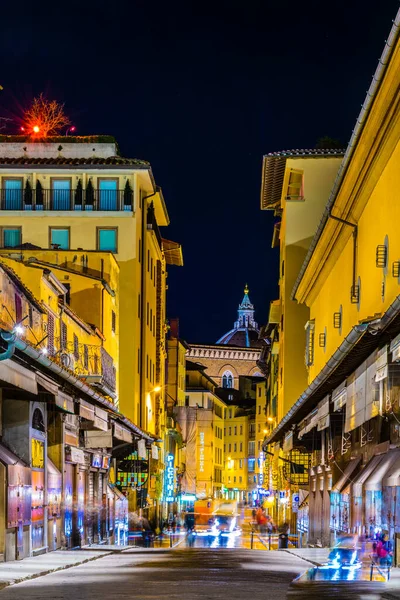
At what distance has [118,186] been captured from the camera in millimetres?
67125

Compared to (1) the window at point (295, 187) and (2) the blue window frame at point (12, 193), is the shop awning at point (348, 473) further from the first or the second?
(2) the blue window frame at point (12, 193)

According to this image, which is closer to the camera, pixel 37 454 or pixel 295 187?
pixel 37 454

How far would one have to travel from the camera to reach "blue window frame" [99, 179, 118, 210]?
66500mm

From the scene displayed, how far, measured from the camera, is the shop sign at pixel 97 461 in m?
42.6

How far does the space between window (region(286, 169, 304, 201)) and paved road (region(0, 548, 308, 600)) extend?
35.9 metres

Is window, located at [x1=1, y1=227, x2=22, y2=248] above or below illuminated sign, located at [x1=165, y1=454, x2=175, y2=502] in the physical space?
above

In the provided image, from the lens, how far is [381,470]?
25062 millimetres

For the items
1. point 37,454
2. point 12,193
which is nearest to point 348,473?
point 37,454

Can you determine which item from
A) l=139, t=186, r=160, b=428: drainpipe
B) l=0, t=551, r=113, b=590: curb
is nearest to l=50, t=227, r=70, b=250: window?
l=139, t=186, r=160, b=428: drainpipe

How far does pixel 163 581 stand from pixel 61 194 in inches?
1926

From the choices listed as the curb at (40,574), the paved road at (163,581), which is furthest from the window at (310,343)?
the curb at (40,574)

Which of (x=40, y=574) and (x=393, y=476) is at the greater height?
(x=393, y=476)

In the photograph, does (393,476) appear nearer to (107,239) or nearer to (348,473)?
(348,473)

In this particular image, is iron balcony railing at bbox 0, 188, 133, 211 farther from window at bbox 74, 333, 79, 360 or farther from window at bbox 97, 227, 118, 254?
window at bbox 74, 333, 79, 360
